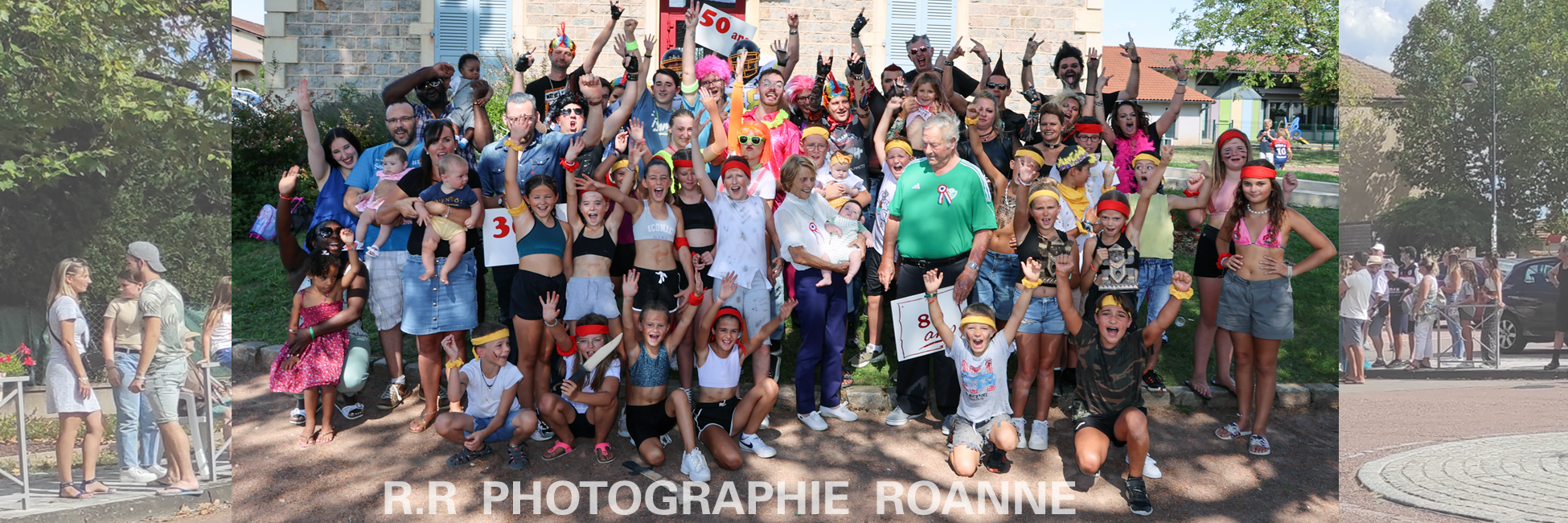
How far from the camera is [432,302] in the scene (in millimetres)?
6480

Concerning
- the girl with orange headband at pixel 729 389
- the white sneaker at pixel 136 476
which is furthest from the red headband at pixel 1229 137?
the white sneaker at pixel 136 476

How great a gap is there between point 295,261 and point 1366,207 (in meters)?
6.49

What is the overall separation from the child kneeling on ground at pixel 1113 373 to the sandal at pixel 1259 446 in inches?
38.2

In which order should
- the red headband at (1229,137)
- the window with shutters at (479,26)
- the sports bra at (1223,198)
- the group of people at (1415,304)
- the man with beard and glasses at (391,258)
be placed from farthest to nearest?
1. the window with shutters at (479,26)
2. the red headband at (1229,137)
3. the sports bra at (1223,198)
4. the man with beard and glasses at (391,258)
5. the group of people at (1415,304)

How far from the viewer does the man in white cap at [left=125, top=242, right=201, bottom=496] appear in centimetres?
507

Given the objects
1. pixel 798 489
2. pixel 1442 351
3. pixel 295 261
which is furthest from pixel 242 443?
pixel 1442 351

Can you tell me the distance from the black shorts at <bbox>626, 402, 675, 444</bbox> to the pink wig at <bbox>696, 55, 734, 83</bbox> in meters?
2.40

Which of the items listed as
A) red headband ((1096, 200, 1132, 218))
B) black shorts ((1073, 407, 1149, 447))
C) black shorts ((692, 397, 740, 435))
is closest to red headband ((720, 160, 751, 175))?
black shorts ((692, 397, 740, 435))

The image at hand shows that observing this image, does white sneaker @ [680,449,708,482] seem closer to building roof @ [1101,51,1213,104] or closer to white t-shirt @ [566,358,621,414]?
white t-shirt @ [566,358,621,414]

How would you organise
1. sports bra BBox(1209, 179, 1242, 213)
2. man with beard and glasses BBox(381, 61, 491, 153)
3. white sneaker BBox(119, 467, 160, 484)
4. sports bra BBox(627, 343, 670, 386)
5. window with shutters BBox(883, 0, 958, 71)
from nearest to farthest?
1. white sneaker BBox(119, 467, 160, 484)
2. sports bra BBox(627, 343, 670, 386)
3. sports bra BBox(1209, 179, 1242, 213)
4. man with beard and glasses BBox(381, 61, 491, 153)
5. window with shutters BBox(883, 0, 958, 71)

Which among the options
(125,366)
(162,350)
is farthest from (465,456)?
(125,366)

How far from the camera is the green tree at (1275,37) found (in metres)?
23.8

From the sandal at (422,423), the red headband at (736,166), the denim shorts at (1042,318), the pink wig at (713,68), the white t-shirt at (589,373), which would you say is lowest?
the sandal at (422,423)

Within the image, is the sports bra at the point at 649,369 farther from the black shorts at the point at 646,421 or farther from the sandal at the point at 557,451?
the sandal at the point at 557,451
